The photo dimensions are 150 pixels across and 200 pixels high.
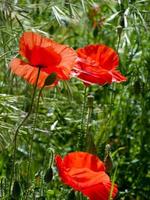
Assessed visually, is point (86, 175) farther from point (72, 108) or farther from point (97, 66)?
point (72, 108)

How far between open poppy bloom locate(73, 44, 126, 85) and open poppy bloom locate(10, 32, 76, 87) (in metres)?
0.08

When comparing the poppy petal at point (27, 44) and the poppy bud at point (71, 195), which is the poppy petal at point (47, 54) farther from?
the poppy bud at point (71, 195)

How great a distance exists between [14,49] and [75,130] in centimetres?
51

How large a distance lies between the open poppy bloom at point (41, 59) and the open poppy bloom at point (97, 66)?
0.25ft

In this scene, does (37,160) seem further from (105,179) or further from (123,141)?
(105,179)

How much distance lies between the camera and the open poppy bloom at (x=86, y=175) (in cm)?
125

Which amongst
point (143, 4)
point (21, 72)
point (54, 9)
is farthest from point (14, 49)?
point (143, 4)

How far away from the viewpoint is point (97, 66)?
58.9 inches

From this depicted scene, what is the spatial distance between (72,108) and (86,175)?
2.75 feet

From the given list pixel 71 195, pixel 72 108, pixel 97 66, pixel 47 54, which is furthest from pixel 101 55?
pixel 72 108

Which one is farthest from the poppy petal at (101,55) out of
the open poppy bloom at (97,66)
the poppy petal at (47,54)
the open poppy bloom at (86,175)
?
the open poppy bloom at (86,175)

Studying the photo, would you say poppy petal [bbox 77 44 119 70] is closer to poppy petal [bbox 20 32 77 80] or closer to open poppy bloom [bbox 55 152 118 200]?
poppy petal [bbox 20 32 77 80]

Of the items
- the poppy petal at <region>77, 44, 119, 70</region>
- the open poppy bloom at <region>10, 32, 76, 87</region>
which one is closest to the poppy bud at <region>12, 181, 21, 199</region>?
the open poppy bloom at <region>10, 32, 76, 87</region>

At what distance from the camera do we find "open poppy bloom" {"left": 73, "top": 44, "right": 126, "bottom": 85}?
1440mm
